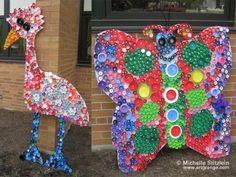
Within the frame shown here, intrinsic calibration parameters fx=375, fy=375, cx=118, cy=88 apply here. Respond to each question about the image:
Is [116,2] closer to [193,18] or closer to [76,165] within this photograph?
[193,18]

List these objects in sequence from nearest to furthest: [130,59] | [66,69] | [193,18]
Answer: [130,59] → [193,18] → [66,69]

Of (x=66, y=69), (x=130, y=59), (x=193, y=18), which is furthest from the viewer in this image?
(x=66, y=69)

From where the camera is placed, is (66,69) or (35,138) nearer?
(35,138)

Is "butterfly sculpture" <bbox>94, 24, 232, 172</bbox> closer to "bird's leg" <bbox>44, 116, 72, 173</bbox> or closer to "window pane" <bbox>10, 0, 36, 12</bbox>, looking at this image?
"bird's leg" <bbox>44, 116, 72, 173</bbox>

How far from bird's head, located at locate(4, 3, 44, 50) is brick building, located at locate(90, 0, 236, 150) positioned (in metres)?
Answer: 0.66

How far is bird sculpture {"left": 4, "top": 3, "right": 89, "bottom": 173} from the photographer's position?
4.36m

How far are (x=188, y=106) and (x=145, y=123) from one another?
57 centimetres

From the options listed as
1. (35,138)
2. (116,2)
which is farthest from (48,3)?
(35,138)

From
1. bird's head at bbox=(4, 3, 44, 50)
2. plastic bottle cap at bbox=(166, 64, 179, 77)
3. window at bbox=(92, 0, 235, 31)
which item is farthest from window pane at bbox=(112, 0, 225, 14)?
bird's head at bbox=(4, 3, 44, 50)

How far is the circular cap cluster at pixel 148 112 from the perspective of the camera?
14.3 ft

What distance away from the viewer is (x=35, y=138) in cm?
450

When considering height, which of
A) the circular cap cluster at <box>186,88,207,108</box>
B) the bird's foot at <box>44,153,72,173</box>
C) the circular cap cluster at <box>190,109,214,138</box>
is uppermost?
the circular cap cluster at <box>186,88,207,108</box>

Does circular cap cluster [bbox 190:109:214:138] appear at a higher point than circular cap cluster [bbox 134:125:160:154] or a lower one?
higher

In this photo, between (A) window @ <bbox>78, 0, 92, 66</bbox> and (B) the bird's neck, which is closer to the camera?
(B) the bird's neck
